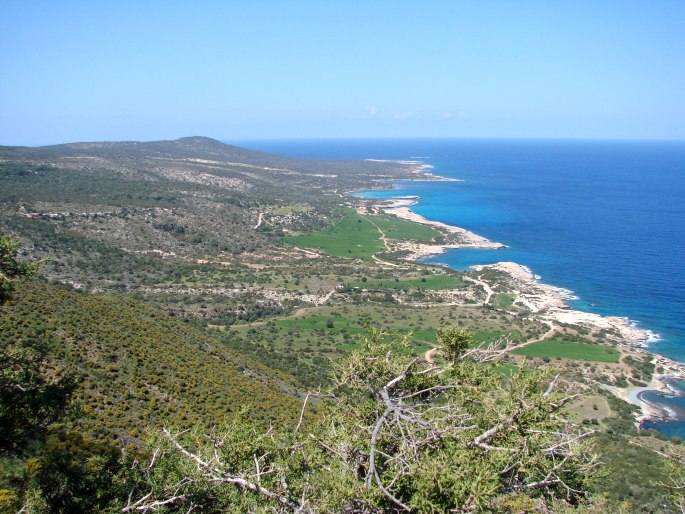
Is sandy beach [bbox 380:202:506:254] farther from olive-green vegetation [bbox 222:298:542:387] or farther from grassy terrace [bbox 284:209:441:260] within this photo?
olive-green vegetation [bbox 222:298:542:387]

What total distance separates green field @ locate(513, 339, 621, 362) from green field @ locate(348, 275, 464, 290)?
2167cm

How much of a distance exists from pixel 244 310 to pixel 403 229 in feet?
206

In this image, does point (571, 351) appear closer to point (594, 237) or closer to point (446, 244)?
point (446, 244)

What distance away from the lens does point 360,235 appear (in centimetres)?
10675

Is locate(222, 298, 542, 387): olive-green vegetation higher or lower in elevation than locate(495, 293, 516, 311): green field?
higher

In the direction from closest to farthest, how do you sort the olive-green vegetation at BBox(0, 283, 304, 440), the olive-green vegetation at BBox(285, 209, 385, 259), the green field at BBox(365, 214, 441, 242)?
the olive-green vegetation at BBox(0, 283, 304, 440)
the olive-green vegetation at BBox(285, 209, 385, 259)
the green field at BBox(365, 214, 441, 242)

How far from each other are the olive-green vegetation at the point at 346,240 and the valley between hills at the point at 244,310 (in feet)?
1.93

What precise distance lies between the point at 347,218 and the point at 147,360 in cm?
9883

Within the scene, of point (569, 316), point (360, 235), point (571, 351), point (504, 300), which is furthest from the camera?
point (360, 235)

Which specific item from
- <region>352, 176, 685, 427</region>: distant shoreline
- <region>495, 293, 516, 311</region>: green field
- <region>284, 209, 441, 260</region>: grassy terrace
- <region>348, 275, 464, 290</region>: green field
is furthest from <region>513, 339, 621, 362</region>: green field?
<region>284, 209, 441, 260</region>: grassy terrace

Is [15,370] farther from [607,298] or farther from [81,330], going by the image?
[607,298]

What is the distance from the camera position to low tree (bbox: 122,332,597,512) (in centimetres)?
721

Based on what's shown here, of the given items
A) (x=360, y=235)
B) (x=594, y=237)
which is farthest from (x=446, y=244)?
(x=594, y=237)

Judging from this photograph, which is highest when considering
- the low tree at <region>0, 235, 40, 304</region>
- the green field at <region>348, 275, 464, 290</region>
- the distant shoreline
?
the low tree at <region>0, 235, 40, 304</region>
